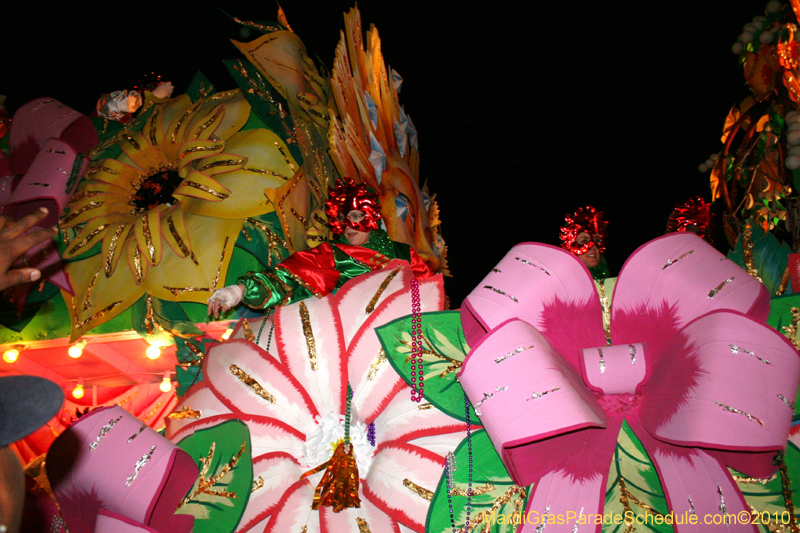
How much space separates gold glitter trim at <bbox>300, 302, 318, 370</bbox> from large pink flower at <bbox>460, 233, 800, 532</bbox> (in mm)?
324

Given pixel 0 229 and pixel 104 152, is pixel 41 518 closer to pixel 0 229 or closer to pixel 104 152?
pixel 0 229

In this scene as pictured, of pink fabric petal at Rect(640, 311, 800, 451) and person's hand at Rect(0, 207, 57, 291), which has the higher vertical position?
person's hand at Rect(0, 207, 57, 291)

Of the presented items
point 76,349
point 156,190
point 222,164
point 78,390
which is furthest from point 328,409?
point 78,390

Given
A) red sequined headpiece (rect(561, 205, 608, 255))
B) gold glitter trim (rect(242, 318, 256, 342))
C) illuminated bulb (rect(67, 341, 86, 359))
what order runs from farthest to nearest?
illuminated bulb (rect(67, 341, 86, 359)), red sequined headpiece (rect(561, 205, 608, 255)), gold glitter trim (rect(242, 318, 256, 342))

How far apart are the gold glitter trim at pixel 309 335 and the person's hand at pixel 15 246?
50 cm

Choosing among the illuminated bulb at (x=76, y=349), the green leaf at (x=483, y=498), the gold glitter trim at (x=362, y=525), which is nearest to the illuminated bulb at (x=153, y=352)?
the illuminated bulb at (x=76, y=349)

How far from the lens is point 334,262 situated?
1473 millimetres

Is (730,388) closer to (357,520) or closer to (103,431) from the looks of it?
(357,520)

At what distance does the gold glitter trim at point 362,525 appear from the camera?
100 centimetres

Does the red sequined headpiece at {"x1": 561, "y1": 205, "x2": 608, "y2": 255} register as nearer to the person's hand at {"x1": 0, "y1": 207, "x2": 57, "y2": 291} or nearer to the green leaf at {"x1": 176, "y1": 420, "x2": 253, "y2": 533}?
the green leaf at {"x1": 176, "y1": 420, "x2": 253, "y2": 533}

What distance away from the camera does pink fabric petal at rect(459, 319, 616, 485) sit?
813 millimetres

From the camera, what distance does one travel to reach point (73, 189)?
1.75 metres

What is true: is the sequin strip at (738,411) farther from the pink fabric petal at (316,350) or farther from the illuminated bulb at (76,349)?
the illuminated bulb at (76,349)

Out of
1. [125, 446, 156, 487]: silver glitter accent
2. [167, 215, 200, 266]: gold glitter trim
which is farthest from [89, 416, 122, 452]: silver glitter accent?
[167, 215, 200, 266]: gold glitter trim
